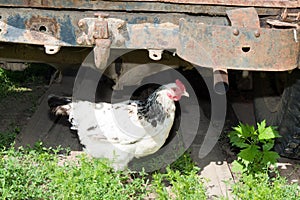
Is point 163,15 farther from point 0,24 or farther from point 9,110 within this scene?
point 9,110

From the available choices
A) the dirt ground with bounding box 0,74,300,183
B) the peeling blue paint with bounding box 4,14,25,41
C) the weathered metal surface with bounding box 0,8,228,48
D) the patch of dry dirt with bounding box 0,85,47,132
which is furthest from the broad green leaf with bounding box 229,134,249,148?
the patch of dry dirt with bounding box 0,85,47,132

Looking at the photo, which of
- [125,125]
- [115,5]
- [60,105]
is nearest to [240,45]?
[115,5]

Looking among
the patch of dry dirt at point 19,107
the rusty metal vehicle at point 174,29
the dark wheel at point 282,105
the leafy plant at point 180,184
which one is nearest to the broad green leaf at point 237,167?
the leafy plant at point 180,184

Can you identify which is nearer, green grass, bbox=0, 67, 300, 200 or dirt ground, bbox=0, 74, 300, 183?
green grass, bbox=0, 67, 300, 200

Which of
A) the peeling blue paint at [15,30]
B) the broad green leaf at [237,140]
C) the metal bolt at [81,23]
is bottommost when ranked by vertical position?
the broad green leaf at [237,140]

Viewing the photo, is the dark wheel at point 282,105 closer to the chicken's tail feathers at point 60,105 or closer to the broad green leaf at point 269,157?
the broad green leaf at point 269,157

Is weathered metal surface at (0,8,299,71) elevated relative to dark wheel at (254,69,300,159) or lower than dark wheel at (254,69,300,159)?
elevated

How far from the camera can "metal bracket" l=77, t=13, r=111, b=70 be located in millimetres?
2762

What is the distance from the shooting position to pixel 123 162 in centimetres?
354

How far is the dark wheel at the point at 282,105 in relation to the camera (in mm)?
3447

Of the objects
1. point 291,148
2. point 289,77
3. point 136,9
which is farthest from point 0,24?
point 291,148

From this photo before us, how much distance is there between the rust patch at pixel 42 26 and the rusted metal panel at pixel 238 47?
2.20ft

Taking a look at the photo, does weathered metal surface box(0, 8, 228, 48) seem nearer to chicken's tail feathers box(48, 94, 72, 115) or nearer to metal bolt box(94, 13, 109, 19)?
metal bolt box(94, 13, 109, 19)

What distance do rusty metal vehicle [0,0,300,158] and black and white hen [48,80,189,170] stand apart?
27.4 inches
